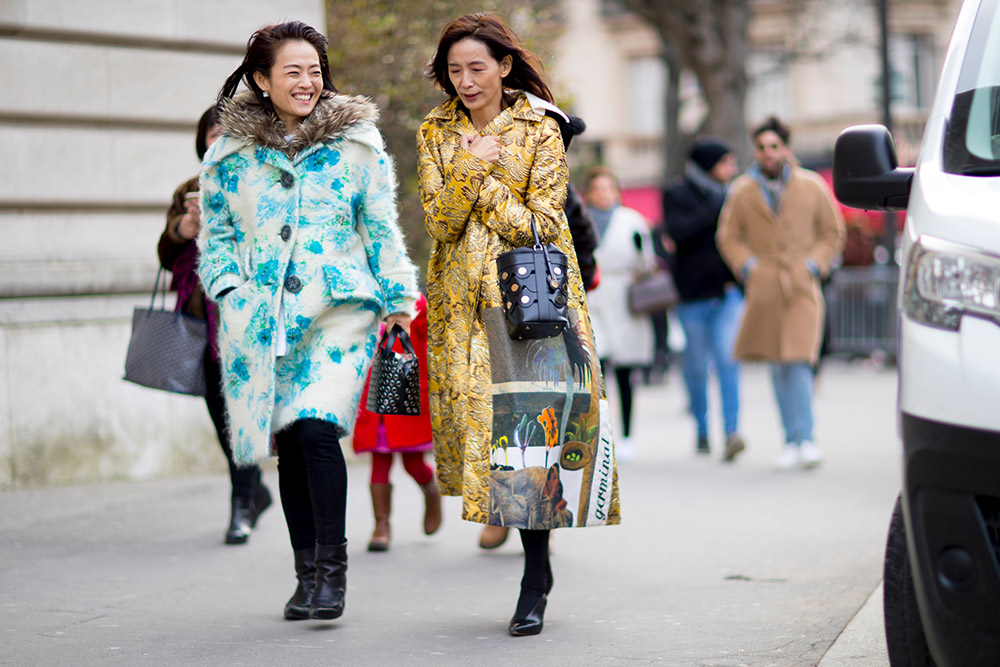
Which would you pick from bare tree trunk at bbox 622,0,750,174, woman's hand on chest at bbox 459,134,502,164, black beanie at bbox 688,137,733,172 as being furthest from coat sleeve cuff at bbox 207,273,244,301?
bare tree trunk at bbox 622,0,750,174

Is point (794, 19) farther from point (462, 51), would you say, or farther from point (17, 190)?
point (462, 51)

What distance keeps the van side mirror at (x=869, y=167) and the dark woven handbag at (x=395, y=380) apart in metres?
1.55

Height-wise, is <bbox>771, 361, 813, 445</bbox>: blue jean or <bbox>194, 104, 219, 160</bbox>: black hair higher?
<bbox>194, 104, 219, 160</bbox>: black hair

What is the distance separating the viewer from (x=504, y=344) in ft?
15.3

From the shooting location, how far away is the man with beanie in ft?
32.9

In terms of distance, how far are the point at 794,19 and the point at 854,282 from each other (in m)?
12.0

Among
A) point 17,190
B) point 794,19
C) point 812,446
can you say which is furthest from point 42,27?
point 794,19

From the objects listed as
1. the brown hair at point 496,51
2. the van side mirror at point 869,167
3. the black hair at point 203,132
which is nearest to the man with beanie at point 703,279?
the black hair at point 203,132

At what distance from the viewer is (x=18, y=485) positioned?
7.71m

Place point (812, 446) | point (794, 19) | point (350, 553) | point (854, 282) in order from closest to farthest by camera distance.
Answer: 1. point (350, 553)
2. point (812, 446)
3. point (854, 282)
4. point (794, 19)

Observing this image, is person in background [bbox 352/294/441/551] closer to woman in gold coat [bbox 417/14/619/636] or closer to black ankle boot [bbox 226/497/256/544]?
black ankle boot [bbox 226/497/256/544]

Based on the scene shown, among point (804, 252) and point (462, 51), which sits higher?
point (462, 51)

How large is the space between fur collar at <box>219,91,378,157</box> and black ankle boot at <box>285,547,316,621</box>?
1.34 meters

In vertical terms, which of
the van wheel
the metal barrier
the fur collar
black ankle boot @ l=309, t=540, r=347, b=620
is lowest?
the metal barrier
